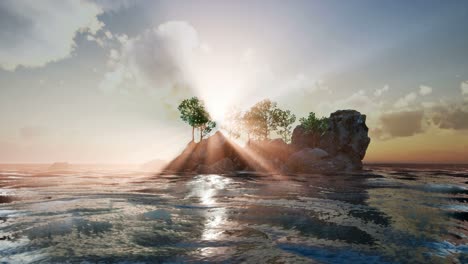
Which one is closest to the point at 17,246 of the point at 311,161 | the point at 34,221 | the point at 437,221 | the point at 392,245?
the point at 34,221

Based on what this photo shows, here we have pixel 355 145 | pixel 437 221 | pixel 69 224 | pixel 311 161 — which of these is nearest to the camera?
pixel 69 224

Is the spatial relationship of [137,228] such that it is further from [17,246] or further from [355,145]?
[355,145]

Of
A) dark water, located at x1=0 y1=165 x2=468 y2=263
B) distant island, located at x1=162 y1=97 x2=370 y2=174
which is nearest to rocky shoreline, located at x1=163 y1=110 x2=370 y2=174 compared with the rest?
distant island, located at x1=162 y1=97 x2=370 y2=174

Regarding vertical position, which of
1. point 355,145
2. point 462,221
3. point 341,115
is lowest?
point 462,221

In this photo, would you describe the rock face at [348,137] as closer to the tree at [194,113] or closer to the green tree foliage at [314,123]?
the green tree foliage at [314,123]

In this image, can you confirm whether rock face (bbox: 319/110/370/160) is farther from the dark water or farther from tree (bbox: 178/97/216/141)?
the dark water

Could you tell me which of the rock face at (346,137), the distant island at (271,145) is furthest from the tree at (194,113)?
the rock face at (346,137)

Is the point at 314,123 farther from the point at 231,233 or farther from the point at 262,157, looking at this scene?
the point at 231,233

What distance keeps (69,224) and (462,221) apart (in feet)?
43.7

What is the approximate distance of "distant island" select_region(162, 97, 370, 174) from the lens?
6019 centimetres

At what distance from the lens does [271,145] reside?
7206 centimetres

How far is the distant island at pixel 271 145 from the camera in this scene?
60.2m

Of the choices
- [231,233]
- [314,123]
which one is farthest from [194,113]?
[231,233]

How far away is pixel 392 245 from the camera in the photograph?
6.44 meters
